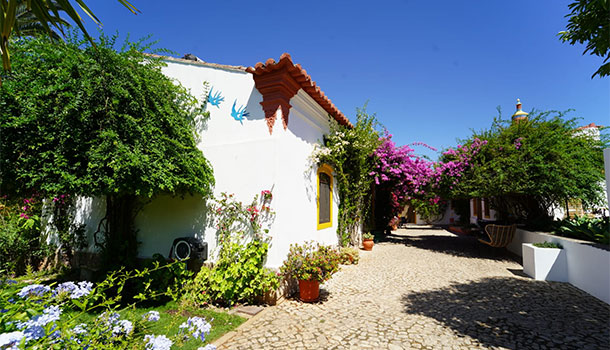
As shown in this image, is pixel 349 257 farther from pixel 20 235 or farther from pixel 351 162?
pixel 20 235

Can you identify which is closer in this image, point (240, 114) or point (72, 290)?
point (72, 290)

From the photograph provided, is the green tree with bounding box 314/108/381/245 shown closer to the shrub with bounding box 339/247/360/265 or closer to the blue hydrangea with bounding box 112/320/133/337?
the shrub with bounding box 339/247/360/265

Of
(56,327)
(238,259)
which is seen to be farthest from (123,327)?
(238,259)

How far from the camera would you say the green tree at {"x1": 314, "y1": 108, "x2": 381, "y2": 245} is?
748 cm

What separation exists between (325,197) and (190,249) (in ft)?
11.8

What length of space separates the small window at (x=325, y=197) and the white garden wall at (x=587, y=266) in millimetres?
5273

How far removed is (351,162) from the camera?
8.41 metres

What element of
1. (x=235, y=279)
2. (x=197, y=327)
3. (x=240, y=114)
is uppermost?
(x=240, y=114)

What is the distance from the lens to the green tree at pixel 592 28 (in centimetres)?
333

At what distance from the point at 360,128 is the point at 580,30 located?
16.3ft

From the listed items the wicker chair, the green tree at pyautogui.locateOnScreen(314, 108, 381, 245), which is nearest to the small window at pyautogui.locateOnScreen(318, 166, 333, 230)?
the green tree at pyautogui.locateOnScreen(314, 108, 381, 245)

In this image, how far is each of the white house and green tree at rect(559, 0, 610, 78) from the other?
3.86 metres

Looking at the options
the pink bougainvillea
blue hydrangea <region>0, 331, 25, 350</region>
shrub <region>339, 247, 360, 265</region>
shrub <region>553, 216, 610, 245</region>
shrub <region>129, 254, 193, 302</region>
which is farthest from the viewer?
the pink bougainvillea

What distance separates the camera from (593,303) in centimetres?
452
